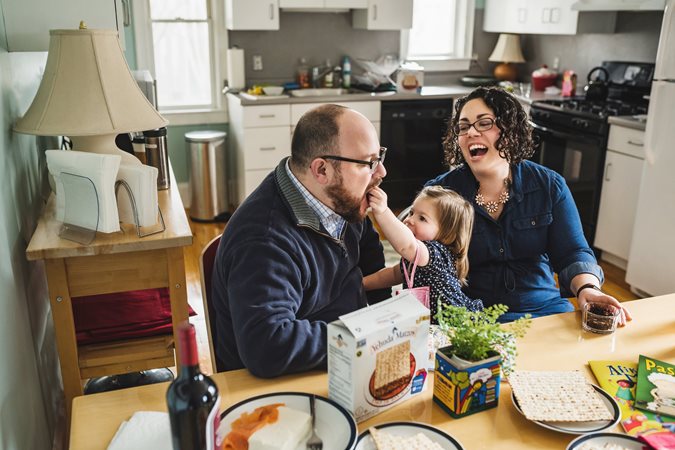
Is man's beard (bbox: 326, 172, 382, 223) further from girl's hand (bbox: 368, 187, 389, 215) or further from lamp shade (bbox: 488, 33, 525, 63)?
lamp shade (bbox: 488, 33, 525, 63)

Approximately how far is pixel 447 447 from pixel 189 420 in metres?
0.46

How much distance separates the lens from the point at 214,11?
4887 mm

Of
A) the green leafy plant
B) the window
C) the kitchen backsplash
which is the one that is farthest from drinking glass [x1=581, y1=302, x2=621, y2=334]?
the window

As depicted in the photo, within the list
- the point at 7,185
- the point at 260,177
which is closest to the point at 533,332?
the point at 7,185

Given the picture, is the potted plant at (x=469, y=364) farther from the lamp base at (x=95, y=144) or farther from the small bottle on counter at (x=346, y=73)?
the small bottle on counter at (x=346, y=73)

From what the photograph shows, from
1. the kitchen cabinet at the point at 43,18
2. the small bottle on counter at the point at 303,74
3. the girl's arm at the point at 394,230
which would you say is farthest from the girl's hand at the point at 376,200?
the small bottle on counter at the point at 303,74

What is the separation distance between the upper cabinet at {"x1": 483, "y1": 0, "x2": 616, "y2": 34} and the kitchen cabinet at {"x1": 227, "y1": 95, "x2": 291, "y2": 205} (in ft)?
6.73

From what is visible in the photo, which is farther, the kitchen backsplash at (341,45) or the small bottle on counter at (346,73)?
the small bottle on counter at (346,73)

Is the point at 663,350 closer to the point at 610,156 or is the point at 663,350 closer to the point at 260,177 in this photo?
the point at 610,156

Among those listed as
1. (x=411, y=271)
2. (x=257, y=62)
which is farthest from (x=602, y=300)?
(x=257, y=62)

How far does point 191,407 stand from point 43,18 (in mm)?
1666

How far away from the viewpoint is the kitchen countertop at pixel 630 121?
362 cm

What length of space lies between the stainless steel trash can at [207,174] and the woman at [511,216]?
2.94 metres

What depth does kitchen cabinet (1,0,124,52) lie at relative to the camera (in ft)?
6.64
